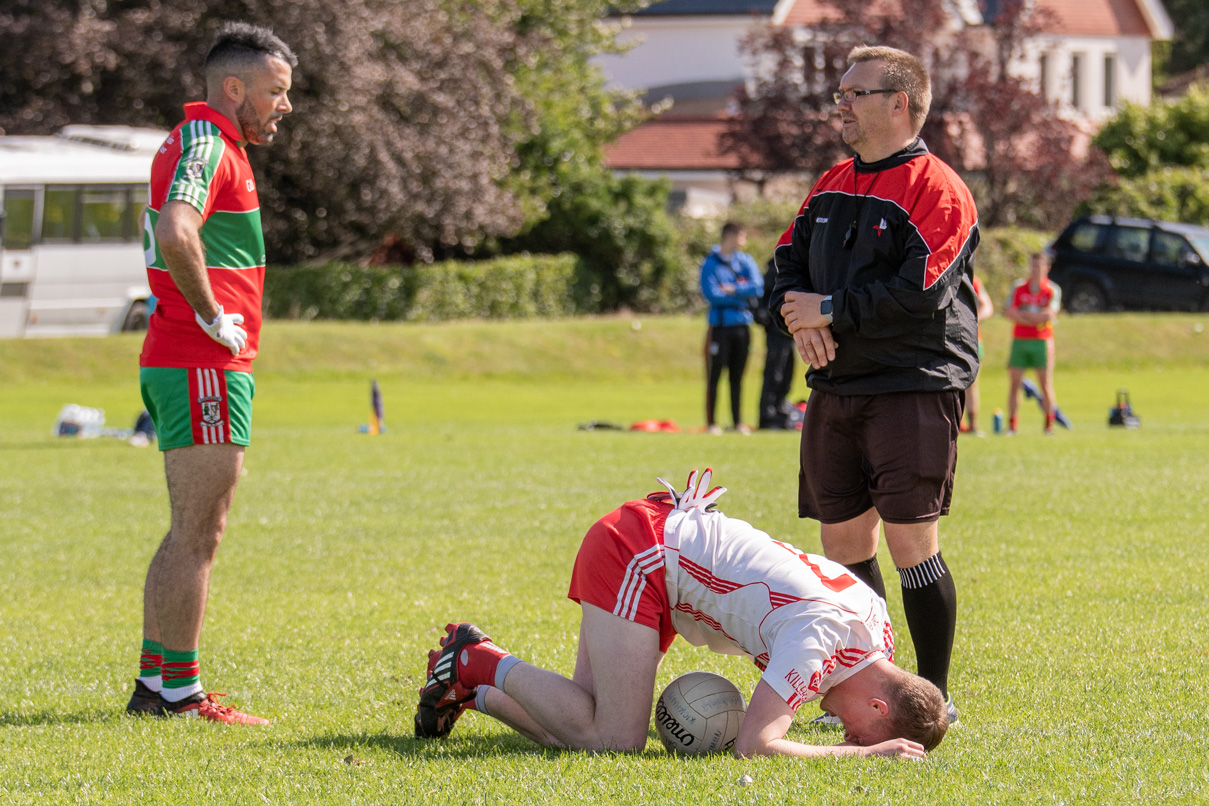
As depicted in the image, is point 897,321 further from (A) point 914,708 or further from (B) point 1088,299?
(B) point 1088,299

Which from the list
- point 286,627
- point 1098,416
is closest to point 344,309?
point 1098,416

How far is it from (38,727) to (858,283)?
Result: 3389mm

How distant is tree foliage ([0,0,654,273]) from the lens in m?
27.3

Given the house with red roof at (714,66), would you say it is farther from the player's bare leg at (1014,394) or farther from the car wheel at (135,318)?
the player's bare leg at (1014,394)

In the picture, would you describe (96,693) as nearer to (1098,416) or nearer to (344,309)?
(1098,416)

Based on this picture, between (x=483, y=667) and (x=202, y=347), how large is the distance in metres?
1.61

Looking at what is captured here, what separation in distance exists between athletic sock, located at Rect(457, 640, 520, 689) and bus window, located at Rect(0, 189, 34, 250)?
23987 millimetres

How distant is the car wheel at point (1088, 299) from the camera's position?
31609mm

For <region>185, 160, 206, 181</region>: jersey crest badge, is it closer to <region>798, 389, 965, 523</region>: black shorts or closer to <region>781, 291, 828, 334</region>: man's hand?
<region>781, 291, 828, 334</region>: man's hand

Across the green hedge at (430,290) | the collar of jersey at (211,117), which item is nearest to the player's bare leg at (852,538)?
the collar of jersey at (211,117)

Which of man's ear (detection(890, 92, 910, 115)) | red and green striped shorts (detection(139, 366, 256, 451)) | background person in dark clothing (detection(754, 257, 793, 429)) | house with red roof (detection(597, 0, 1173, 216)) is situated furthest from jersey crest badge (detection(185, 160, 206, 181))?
house with red roof (detection(597, 0, 1173, 216))

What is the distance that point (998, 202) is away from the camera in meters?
36.4

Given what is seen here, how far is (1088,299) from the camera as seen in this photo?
104 ft

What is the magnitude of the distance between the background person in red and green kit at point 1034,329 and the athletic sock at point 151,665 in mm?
13636
